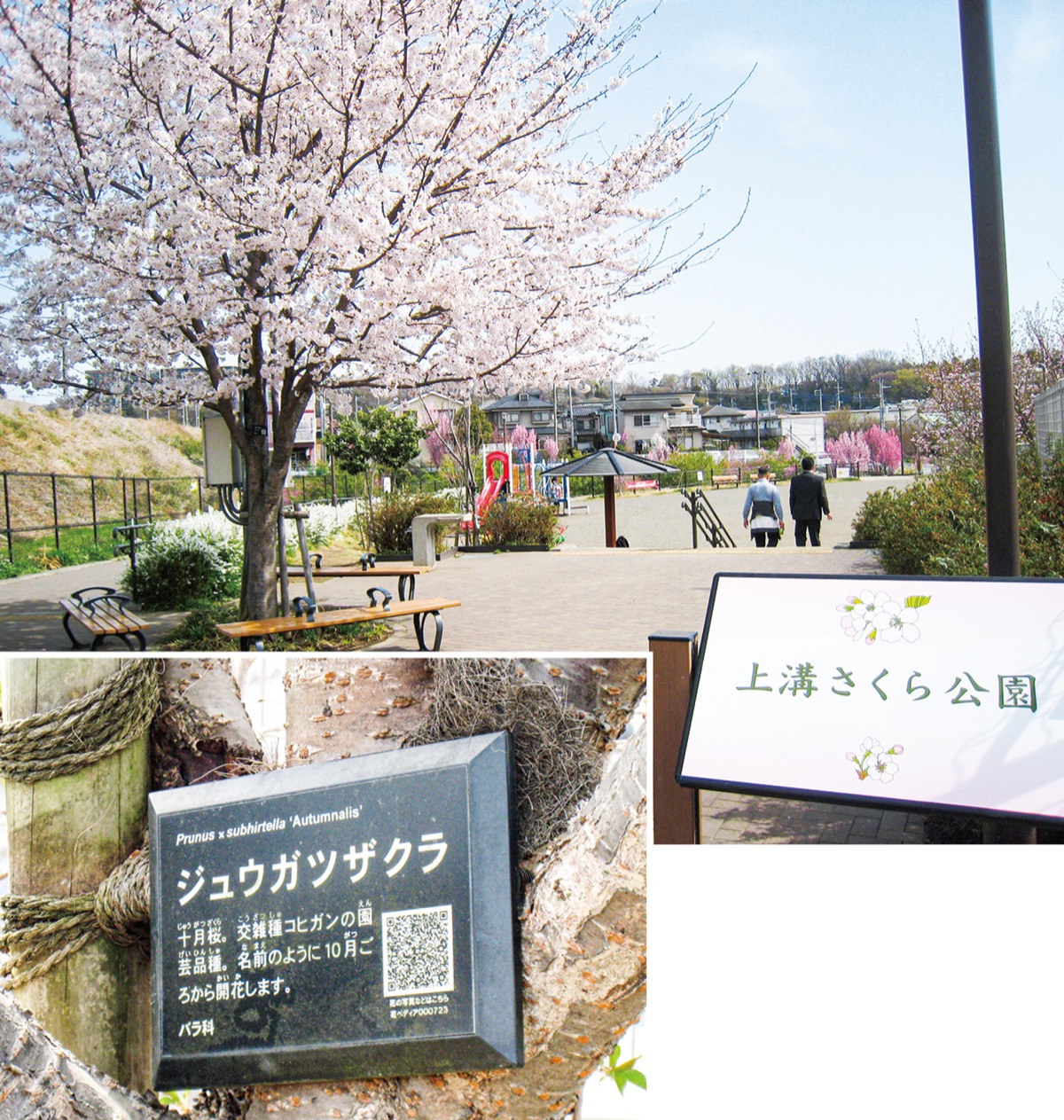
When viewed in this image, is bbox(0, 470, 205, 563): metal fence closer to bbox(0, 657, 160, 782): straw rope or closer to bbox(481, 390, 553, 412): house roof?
bbox(0, 657, 160, 782): straw rope

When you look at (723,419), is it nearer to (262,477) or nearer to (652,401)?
(652,401)

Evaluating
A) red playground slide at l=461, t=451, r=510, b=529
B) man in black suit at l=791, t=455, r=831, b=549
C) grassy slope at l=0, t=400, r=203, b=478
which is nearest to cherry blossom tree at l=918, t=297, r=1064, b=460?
man in black suit at l=791, t=455, r=831, b=549

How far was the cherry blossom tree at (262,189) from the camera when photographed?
27.0 ft

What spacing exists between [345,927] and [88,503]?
28867 millimetres

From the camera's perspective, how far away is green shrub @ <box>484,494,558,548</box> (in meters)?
17.9

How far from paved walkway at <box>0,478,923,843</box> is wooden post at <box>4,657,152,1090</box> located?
8.58 feet

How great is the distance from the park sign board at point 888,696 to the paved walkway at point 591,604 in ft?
6.04

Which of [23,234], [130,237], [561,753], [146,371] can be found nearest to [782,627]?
[561,753]

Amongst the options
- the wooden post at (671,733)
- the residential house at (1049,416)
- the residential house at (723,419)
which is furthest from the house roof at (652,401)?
the wooden post at (671,733)

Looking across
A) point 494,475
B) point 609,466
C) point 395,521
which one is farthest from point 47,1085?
point 494,475

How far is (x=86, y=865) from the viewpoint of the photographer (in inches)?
88.6

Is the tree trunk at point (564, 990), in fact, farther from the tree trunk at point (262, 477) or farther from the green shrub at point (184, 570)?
the green shrub at point (184, 570)

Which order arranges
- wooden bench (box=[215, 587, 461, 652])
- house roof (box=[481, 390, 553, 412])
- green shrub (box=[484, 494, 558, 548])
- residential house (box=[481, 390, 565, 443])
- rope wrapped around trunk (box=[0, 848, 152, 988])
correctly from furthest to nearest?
1. residential house (box=[481, 390, 565, 443])
2. house roof (box=[481, 390, 553, 412])
3. green shrub (box=[484, 494, 558, 548])
4. wooden bench (box=[215, 587, 461, 652])
5. rope wrapped around trunk (box=[0, 848, 152, 988])

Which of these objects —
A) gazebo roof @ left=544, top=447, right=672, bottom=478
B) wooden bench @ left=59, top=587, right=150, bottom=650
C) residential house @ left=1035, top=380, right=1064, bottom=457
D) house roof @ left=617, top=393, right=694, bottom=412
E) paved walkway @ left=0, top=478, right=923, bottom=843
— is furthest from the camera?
house roof @ left=617, top=393, right=694, bottom=412
